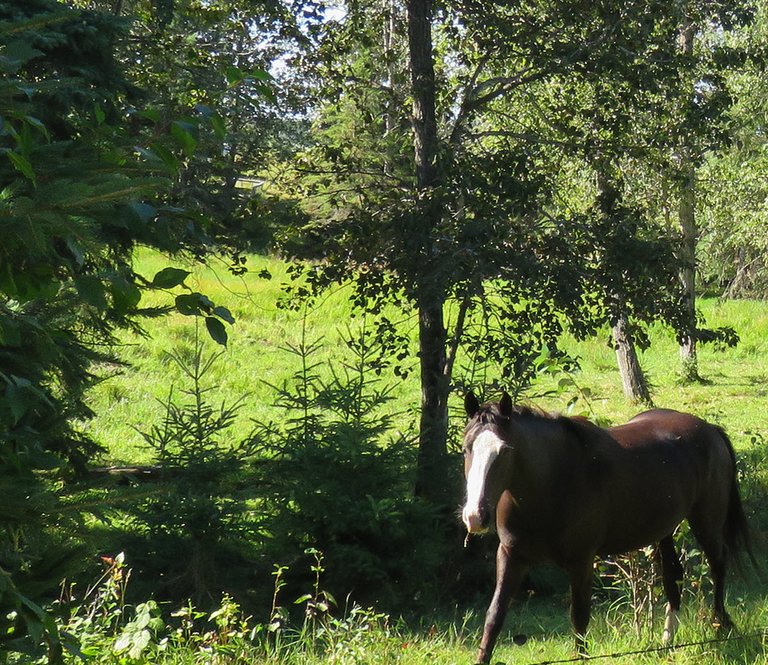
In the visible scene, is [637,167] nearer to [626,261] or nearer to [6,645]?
[626,261]

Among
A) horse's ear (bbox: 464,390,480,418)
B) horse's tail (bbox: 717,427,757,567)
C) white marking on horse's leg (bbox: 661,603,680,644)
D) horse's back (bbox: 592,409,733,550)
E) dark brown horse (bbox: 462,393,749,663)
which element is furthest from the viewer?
horse's tail (bbox: 717,427,757,567)

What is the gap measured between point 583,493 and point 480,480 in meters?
1.16

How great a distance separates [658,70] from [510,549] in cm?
550

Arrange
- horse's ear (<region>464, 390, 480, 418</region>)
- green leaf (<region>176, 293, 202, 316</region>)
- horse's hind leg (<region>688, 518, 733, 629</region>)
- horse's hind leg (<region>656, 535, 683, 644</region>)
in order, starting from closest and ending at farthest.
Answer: green leaf (<region>176, 293, 202, 316</region>) → horse's ear (<region>464, 390, 480, 418</region>) → horse's hind leg (<region>656, 535, 683, 644</region>) → horse's hind leg (<region>688, 518, 733, 629</region>)

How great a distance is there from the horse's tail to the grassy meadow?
1.24ft

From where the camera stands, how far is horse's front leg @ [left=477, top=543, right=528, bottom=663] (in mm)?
5844

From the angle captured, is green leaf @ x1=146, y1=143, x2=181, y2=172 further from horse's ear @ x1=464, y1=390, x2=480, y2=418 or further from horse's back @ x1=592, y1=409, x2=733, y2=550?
horse's back @ x1=592, y1=409, x2=733, y2=550

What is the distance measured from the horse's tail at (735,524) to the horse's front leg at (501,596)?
2.08 m

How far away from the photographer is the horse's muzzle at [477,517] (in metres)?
5.23

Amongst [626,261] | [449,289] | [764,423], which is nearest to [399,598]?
[449,289]

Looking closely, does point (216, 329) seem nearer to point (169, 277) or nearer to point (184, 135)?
point (169, 277)

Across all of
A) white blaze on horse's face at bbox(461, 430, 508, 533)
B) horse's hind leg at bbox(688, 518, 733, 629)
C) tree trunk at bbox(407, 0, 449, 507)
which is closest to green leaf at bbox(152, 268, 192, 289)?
white blaze on horse's face at bbox(461, 430, 508, 533)

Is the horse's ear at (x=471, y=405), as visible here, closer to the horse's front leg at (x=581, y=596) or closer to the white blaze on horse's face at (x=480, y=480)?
the white blaze on horse's face at (x=480, y=480)

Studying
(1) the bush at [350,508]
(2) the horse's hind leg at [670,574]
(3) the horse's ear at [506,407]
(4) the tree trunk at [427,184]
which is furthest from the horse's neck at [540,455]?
(4) the tree trunk at [427,184]
